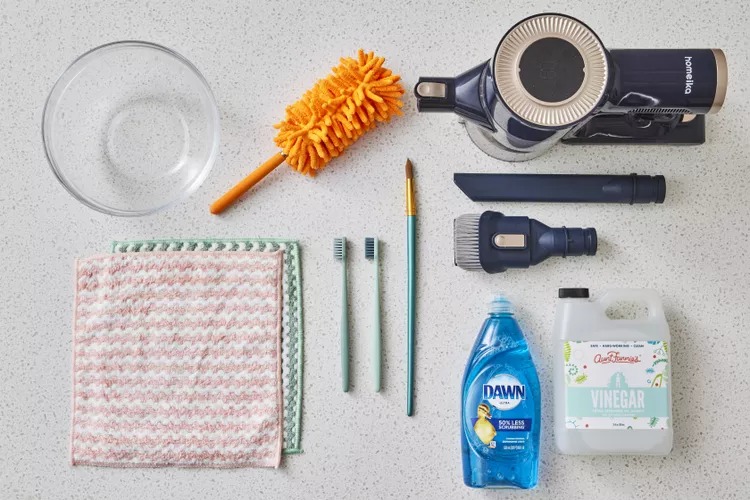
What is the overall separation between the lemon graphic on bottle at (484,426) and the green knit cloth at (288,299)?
0.71 ft

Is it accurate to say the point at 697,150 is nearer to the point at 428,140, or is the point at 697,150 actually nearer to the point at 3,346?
the point at 428,140

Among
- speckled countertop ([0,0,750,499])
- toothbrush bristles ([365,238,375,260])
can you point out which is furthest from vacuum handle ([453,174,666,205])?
toothbrush bristles ([365,238,375,260])

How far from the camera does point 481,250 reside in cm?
78

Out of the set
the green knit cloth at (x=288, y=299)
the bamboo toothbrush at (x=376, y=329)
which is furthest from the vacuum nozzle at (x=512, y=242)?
the green knit cloth at (x=288, y=299)

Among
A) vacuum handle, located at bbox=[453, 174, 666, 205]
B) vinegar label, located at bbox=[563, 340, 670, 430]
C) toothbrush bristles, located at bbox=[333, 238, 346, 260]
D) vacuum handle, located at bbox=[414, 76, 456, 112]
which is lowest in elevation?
vinegar label, located at bbox=[563, 340, 670, 430]

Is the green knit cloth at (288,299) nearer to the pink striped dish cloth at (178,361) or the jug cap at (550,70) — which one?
the pink striped dish cloth at (178,361)

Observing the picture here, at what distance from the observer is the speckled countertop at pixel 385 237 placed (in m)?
0.81

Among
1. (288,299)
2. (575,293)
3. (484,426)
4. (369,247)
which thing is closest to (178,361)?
(288,299)

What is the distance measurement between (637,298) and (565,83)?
0.29 meters

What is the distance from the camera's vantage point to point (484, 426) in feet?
2.54

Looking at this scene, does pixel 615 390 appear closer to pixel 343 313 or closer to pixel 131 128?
pixel 343 313

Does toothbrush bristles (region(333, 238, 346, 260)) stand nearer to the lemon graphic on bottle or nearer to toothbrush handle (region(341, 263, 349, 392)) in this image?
toothbrush handle (region(341, 263, 349, 392))

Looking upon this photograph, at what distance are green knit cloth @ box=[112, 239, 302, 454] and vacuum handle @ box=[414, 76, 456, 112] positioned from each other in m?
0.25

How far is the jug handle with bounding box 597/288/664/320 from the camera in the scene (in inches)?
31.1
